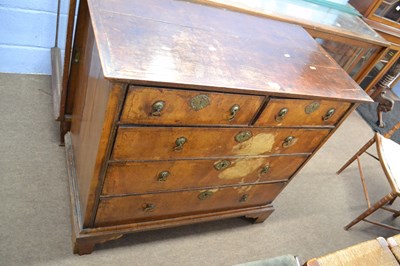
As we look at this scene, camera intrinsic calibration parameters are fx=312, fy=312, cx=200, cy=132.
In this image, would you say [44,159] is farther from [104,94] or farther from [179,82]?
[179,82]

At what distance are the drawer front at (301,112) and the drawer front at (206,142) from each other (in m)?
→ 0.05

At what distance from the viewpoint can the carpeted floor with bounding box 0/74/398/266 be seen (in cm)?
153

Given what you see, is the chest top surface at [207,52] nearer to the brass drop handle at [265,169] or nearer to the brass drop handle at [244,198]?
the brass drop handle at [265,169]

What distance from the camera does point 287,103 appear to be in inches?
51.2

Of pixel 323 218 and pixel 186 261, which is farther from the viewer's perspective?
pixel 323 218

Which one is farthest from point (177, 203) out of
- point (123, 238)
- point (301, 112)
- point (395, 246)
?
point (395, 246)

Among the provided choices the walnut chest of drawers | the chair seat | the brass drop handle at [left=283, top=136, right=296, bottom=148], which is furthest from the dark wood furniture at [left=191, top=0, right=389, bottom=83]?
the brass drop handle at [left=283, top=136, right=296, bottom=148]

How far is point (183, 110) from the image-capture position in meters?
1.11

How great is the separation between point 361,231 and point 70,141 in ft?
7.07

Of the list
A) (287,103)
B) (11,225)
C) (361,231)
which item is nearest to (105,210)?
(11,225)

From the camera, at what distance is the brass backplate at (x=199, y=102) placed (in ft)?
3.58

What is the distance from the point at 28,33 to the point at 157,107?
61.5 inches

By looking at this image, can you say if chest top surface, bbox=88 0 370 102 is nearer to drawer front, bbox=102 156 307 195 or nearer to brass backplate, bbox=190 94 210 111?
brass backplate, bbox=190 94 210 111

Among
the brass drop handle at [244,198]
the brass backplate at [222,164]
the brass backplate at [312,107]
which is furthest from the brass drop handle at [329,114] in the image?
the brass drop handle at [244,198]
